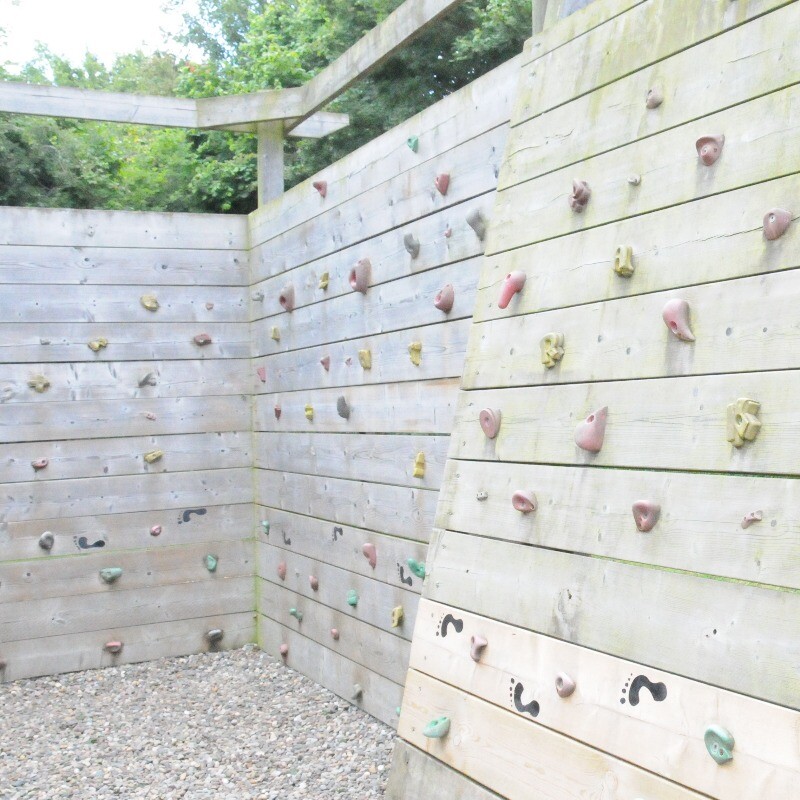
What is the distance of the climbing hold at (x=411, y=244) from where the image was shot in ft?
11.0

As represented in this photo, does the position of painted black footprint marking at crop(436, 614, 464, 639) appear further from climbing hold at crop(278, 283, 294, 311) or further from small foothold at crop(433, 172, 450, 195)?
climbing hold at crop(278, 283, 294, 311)

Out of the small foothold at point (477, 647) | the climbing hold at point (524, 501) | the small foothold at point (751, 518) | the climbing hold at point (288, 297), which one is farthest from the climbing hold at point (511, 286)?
the climbing hold at point (288, 297)

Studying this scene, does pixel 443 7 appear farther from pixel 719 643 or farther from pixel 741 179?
pixel 719 643

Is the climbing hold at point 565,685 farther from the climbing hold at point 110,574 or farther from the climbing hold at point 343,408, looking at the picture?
the climbing hold at point 110,574

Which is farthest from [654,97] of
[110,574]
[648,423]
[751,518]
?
[110,574]

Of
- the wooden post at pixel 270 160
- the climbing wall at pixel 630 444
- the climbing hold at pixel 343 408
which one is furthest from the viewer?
the wooden post at pixel 270 160

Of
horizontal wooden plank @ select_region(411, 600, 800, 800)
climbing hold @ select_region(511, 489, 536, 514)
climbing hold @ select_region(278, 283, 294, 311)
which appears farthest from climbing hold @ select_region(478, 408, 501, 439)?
climbing hold @ select_region(278, 283, 294, 311)

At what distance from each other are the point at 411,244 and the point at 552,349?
1225 millimetres

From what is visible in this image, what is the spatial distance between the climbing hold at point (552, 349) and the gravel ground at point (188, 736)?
1.60 meters

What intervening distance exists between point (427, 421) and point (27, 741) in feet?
6.51

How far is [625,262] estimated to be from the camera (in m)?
2.06

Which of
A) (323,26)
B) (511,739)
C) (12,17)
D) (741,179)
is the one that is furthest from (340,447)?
(12,17)

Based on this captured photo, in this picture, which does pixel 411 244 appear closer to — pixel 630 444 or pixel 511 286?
pixel 511 286

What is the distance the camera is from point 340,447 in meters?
3.94
